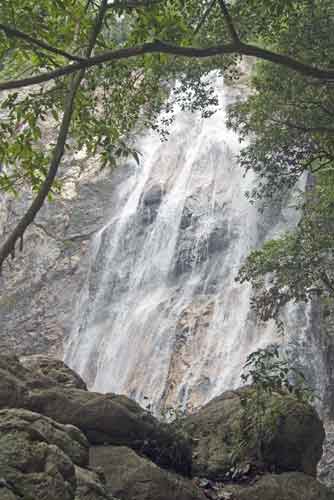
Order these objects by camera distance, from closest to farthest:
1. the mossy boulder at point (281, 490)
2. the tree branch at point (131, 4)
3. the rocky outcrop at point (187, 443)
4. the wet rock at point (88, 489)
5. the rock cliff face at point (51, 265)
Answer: the wet rock at point (88, 489) → the tree branch at point (131, 4) → the rocky outcrop at point (187, 443) → the mossy boulder at point (281, 490) → the rock cliff face at point (51, 265)

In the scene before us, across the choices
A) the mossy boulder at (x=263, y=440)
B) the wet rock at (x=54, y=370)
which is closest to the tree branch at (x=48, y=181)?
the mossy boulder at (x=263, y=440)

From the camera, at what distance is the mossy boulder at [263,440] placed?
8078 millimetres

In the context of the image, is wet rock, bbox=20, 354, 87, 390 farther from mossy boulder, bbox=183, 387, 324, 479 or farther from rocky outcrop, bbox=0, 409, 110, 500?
rocky outcrop, bbox=0, 409, 110, 500

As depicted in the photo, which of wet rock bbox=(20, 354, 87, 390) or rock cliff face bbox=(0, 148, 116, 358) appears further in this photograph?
rock cliff face bbox=(0, 148, 116, 358)

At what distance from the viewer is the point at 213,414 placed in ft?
30.5

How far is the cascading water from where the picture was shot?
17.0 m

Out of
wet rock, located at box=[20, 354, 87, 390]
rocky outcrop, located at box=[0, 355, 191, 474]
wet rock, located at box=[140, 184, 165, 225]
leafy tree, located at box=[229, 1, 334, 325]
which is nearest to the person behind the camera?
rocky outcrop, located at box=[0, 355, 191, 474]

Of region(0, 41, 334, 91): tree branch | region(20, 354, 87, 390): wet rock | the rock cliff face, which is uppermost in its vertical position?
the rock cliff face

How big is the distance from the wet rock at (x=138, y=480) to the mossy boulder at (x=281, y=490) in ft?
1.80

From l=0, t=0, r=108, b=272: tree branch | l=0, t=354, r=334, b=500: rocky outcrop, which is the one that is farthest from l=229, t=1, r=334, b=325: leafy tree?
l=0, t=0, r=108, b=272: tree branch

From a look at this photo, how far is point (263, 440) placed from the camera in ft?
26.6

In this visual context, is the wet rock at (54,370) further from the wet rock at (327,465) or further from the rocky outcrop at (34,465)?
the rocky outcrop at (34,465)

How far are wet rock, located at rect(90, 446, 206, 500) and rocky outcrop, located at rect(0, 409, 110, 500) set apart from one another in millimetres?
1718

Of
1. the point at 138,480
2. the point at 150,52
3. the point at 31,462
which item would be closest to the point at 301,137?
the point at 150,52
